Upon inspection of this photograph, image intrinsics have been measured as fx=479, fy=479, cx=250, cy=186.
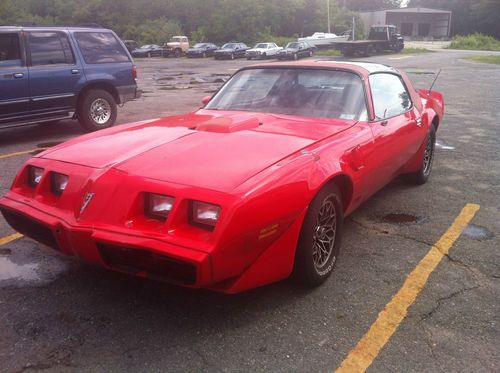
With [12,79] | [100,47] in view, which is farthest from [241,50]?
[12,79]

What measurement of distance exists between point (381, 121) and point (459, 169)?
253 cm

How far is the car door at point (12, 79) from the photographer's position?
710 cm

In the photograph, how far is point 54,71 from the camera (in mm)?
7621

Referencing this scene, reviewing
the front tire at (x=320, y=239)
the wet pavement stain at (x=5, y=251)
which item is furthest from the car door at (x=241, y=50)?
the front tire at (x=320, y=239)

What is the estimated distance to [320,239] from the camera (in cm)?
304

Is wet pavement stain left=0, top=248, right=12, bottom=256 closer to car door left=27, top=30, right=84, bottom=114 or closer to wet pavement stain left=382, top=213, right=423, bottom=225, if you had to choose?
wet pavement stain left=382, top=213, right=423, bottom=225

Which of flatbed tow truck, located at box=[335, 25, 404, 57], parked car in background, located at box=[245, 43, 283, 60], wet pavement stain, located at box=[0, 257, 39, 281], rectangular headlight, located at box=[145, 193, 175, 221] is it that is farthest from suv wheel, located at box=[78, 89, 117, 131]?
flatbed tow truck, located at box=[335, 25, 404, 57]

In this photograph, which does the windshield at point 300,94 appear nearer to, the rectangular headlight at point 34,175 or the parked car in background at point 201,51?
the rectangular headlight at point 34,175

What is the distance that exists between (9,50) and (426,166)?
244 inches

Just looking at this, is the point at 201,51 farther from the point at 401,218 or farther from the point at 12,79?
the point at 401,218

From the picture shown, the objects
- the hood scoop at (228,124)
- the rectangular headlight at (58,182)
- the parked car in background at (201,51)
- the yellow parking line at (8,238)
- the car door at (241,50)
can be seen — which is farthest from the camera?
the parked car in background at (201,51)

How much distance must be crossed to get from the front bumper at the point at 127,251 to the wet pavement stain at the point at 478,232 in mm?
2529

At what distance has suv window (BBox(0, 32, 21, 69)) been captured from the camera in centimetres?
717

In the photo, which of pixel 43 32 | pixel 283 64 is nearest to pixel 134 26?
pixel 43 32
